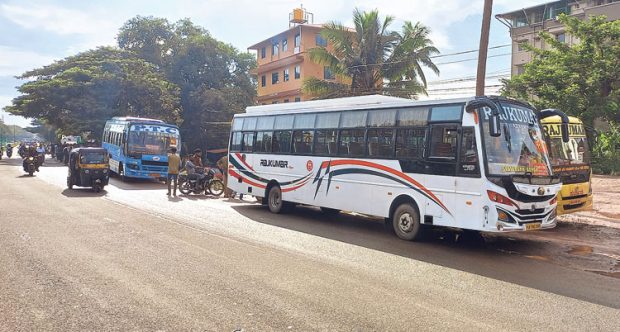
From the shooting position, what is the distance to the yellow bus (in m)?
11.7

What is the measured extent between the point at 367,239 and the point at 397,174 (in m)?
1.51

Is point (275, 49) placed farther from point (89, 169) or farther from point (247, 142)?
point (247, 142)

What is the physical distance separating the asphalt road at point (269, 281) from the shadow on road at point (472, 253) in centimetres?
4

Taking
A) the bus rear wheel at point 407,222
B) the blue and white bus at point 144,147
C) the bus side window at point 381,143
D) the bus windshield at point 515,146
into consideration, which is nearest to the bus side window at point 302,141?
the bus side window at point 381,143

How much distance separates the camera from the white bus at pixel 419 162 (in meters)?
8.55

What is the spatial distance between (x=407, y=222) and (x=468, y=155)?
2.02 m

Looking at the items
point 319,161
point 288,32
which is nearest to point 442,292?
point 319,161

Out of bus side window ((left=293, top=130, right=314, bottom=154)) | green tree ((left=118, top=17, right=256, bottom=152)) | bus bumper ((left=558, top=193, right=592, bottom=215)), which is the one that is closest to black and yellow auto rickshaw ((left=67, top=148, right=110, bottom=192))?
bus side window ((left=293, top=130, right=314, bottom=154))

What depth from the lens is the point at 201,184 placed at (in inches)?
737

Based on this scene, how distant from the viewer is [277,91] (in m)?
45.1

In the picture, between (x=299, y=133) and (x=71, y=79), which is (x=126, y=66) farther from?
(x=299, y=133)

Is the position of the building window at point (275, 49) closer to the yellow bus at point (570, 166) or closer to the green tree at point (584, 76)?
the green tree at point (584, 76)

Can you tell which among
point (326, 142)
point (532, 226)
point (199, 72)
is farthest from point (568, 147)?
point (199, 72)

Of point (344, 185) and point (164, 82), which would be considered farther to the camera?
point (164, 82)
